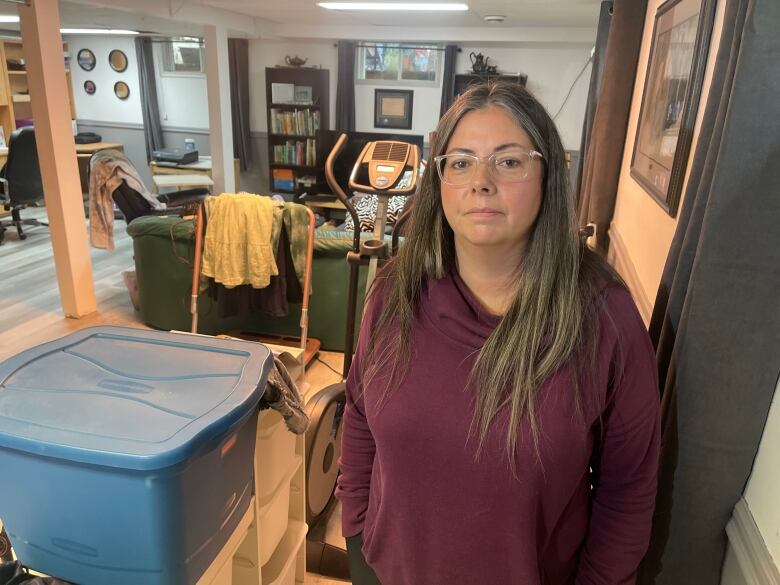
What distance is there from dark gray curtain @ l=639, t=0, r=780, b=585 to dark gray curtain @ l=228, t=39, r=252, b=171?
630 centimetres

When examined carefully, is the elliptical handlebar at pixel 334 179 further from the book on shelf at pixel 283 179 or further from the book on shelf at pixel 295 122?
the book on shelf at pixel 283 179

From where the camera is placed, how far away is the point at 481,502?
870 mm

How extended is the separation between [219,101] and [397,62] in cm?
217

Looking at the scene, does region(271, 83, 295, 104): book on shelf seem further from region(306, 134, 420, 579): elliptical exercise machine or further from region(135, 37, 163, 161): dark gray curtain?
region(306, 134, 420, 579): elliptical exercise machine

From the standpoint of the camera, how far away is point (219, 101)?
5.11 metres

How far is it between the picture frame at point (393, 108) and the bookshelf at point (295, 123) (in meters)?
0.61

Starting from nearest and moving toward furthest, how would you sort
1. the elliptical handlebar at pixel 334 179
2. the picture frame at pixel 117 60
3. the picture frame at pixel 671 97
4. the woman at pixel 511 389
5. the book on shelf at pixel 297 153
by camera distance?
the woman at pixel 511 389 → the picture frame at pixel 671 97 → the elliptical handlebar at pixel 334 179 → the book on shelf at pixel 297 153 → the picture frame at pixel 117 60

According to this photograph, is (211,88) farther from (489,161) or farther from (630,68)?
(489,161)

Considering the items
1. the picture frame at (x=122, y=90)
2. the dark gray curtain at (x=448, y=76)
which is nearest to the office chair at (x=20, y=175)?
the picture frame at (x=122, y=90)

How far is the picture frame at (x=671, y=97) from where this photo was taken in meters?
1.37

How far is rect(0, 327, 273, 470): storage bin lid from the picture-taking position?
93cm

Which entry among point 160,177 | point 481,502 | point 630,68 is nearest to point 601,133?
point 630,68

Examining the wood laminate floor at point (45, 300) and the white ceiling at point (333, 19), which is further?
the white ceiling at point (333, 19)

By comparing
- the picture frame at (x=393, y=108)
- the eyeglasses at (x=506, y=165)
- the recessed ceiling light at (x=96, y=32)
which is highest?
the recessed ceiling light at (x=96, y=32)
